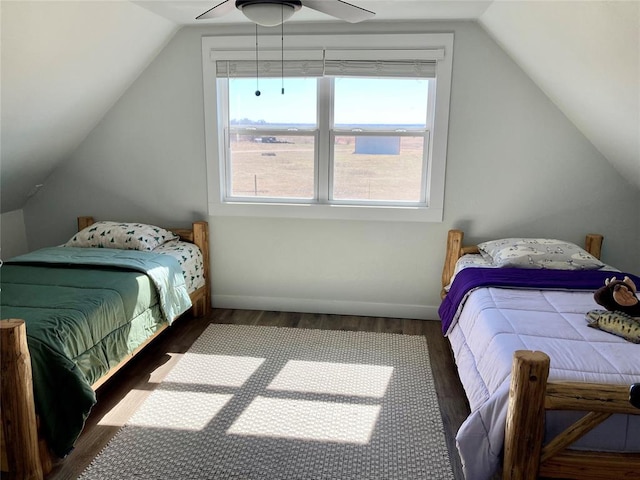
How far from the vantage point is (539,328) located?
2.19 meters

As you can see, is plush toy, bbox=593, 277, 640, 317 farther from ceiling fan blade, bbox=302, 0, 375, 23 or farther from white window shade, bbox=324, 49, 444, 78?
white window shade, bbox=324, 49, 444, 78

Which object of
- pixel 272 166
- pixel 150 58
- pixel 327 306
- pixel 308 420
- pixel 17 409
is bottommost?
pixel 308 420

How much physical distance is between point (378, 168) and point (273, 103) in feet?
3.18

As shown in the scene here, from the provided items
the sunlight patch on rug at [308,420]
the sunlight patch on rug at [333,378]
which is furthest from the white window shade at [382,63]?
the sunlight patch on rug at [308,420]

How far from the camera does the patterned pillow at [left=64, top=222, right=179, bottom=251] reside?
3.46 metres

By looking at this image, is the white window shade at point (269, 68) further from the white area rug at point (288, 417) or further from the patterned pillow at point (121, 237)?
the white area rug at point (288, 417)

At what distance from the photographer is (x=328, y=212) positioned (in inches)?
145

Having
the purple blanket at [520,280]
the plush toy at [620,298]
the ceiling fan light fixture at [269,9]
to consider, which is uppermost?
the ceiling fan light fixture at [269,9]

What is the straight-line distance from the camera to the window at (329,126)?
11.2 feet

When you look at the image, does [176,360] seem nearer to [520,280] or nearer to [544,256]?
[520,280]

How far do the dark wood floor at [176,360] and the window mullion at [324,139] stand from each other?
40.5 inches

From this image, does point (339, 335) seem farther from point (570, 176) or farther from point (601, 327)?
point (570, 176)

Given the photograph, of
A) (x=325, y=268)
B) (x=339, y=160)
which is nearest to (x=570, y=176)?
(x=339, y=160)

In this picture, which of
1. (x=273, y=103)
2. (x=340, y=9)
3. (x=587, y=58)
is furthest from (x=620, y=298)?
(x=273, y=103)
